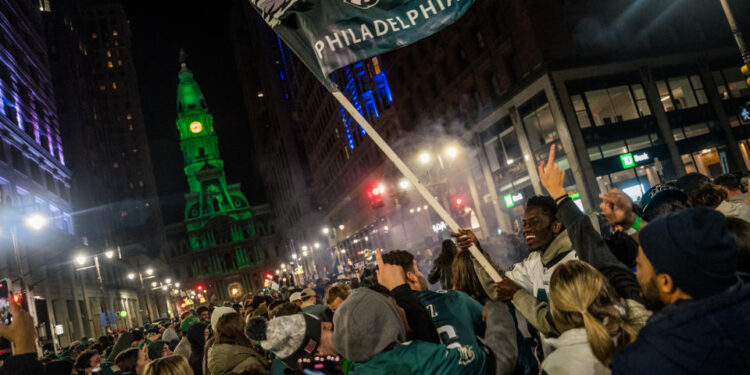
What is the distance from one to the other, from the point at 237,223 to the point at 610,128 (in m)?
99.0

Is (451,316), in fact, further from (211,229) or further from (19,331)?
(211,229)

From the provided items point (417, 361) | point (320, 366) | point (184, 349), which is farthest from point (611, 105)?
point (417, 361)

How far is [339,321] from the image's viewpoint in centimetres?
261

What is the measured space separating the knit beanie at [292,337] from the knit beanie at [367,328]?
2.95ft

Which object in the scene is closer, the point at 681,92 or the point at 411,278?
the point at 411,278

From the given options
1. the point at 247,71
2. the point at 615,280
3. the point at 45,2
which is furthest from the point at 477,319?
the point at 247,71

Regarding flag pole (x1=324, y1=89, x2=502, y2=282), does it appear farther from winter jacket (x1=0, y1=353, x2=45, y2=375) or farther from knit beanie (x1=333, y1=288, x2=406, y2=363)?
winter jacket (x1=0, y1=353, x2=45, y2=375)

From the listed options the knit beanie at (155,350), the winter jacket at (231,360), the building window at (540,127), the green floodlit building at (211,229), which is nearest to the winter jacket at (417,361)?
the winter jacket at (231,360)

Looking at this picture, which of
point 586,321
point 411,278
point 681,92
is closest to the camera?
point 586,321

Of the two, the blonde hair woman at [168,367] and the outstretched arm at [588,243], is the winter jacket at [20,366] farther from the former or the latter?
the outstretched arm at [588,243]

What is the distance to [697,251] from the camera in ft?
5.93

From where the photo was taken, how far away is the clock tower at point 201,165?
11369 centimetres

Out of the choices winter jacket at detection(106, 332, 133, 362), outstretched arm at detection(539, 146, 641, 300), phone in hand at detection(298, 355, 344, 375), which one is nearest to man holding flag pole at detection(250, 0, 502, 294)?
outstretched arm at detection(539, 146, 641, 300)

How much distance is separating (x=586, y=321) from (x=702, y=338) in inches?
23.5
